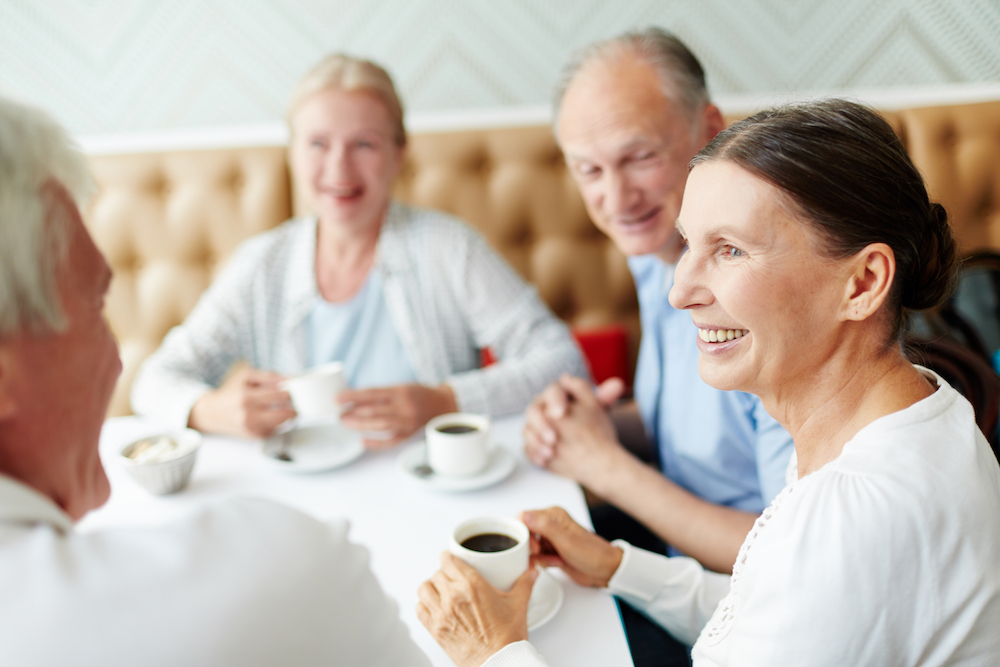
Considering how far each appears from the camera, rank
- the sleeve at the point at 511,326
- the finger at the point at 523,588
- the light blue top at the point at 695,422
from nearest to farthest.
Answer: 1. the finger at the point at 523,588
2. the light blue top at the point at 695,422
3. the sleeve at the point at 511,326

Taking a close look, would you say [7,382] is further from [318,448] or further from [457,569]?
[318,448]

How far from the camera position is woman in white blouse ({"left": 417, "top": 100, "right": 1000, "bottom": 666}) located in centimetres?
58

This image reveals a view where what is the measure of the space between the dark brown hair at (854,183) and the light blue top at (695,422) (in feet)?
1.11

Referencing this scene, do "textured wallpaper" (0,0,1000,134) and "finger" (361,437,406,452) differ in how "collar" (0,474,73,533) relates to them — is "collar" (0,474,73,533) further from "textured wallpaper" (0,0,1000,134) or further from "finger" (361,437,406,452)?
"textured wallpaper" (0,0,1000,134)

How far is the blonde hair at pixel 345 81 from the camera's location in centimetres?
164

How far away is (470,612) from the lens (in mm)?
764

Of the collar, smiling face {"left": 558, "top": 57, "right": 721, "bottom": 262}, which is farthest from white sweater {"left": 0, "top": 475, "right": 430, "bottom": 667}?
smiling face {"left": 558, "top": 57, "right": 721, "bottom": 262}

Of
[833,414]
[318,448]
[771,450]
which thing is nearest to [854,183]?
[833,414]

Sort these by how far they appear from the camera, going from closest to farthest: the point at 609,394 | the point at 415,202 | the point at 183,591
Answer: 1. the point at 183,591
2. the point at 609,394
3. the point at 415,202

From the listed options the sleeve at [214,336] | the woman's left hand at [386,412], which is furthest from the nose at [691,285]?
the sleeve at [214,336]

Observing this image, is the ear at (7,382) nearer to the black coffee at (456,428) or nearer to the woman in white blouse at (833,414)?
the woman in white blouse at (833,414)

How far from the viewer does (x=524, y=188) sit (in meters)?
2.30

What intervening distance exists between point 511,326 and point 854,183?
109 cm

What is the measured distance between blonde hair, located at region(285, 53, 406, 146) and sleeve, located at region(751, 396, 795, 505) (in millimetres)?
1214
